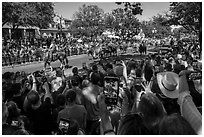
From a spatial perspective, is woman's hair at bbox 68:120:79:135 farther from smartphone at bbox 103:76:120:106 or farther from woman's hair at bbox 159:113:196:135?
woman's hair at bbox 159:113:196:135

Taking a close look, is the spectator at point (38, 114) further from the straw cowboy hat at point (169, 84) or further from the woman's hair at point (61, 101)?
the straw cowboy hat at point (169, 84)

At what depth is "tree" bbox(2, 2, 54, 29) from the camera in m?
23.9

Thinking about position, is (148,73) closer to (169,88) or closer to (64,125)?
(169,88)

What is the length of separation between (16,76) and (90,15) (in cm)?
4572

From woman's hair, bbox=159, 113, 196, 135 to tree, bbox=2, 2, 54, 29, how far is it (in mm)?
21472

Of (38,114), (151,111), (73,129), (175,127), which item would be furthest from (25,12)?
(175,127)

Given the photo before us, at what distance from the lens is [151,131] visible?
8.32ft

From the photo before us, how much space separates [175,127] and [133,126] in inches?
13.8

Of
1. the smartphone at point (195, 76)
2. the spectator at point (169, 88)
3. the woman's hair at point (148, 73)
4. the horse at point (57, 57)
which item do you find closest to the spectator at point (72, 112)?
the spectator at point (169, 88)

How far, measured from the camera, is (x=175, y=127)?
2.30 m

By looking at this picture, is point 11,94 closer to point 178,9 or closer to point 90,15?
point 178,9

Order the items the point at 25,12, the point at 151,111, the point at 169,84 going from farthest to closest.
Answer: the point at 25,12, the point at 169,84, the point at 151,111

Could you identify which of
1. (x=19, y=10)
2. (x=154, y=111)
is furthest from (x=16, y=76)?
(x=19, y=10)

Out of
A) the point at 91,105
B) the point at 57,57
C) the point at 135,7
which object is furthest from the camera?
the point at 57,57
